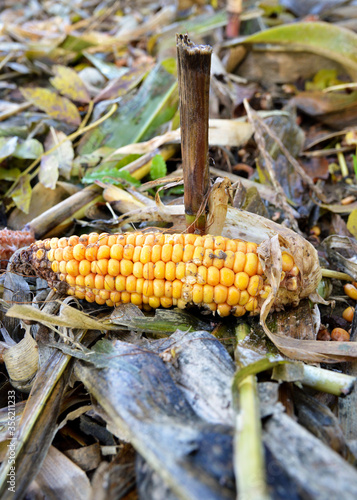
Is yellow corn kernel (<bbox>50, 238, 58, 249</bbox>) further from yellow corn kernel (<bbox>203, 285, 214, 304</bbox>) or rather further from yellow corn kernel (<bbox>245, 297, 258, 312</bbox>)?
yellow corn kernel (<bbox>245, 297, 258, 312</bbox>)

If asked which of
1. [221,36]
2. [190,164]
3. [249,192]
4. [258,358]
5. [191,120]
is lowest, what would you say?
[258,358]

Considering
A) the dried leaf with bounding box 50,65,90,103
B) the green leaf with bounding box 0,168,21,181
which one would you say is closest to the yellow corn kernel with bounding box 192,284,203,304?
the green leaf with bounding box 0,168,21,181

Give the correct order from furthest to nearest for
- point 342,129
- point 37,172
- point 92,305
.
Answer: point 342,129 < point 37,172 < point 92,305

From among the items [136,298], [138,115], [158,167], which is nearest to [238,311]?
[136,298]

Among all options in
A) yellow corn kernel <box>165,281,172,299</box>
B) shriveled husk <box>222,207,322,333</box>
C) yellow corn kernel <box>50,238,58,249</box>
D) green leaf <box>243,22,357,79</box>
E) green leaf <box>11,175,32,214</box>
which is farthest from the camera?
green leaf <box>243,22,357,79</box>

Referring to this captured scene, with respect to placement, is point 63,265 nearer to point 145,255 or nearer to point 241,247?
point 145,255

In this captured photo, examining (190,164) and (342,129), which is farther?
(342,129)

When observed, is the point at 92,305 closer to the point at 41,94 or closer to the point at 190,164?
the point at 190,164

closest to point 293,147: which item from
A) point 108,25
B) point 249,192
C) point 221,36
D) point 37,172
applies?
point 249,192
